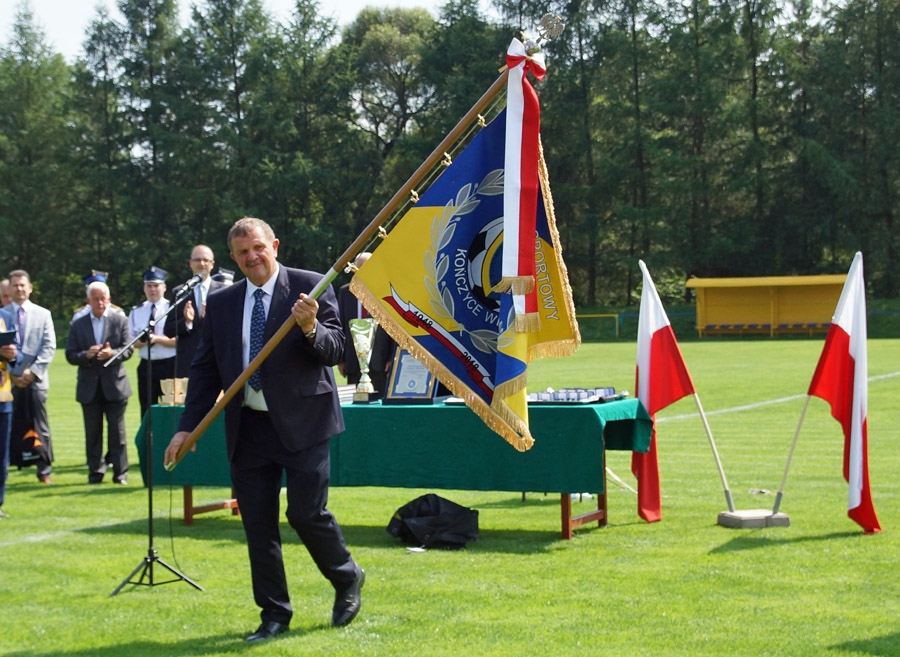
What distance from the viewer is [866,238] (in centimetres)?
5419

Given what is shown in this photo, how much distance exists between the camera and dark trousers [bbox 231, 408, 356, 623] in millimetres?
5723

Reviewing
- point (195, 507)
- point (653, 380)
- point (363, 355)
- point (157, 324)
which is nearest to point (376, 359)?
point (363, 355)

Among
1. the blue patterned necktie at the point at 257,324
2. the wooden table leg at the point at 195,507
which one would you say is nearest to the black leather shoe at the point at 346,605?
the blue patterned necktie at the point at 257,324

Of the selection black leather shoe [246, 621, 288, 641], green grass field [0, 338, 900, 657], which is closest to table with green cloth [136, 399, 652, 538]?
green grass field [0, 338, 900, 657]

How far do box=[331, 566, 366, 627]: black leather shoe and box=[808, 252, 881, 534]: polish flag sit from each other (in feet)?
12.5

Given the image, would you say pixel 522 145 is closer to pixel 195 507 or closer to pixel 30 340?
pixel 195 507

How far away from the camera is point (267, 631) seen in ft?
19.0

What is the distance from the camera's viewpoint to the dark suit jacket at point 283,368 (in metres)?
5.63

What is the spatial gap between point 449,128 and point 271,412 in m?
54.8

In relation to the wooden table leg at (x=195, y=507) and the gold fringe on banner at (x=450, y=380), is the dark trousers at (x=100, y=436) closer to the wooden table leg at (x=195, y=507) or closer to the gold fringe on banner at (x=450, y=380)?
the wooden table leg at (x=195, y=507)

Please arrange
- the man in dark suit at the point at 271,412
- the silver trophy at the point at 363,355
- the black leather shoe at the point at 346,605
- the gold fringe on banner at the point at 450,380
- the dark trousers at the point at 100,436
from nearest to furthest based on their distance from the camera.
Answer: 1. the man in dark suit at the point at 271,412
2. the black leather shoe at the point at 346,605
3. the gold fringe on banner at the point at 450,380
4. the silver trophy at the point at 363,355
5. the dark trousers at the point at 100,436

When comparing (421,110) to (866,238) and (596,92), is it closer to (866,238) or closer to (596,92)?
(596,92)

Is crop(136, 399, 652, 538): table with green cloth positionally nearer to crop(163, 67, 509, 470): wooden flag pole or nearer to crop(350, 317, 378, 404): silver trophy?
crop(350, 317, 378, 404): silver trophy

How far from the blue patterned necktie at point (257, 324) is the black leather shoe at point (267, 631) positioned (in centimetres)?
118
